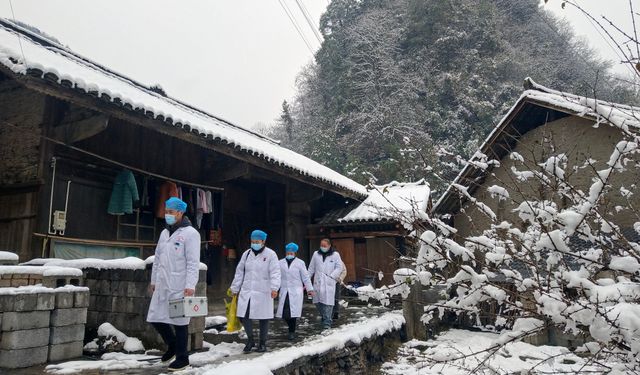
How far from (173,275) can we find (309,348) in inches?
76.4

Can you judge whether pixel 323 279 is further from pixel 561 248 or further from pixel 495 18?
pixel 495 18

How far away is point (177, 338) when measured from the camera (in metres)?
4.85

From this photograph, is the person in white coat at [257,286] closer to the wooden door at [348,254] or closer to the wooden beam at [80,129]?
the wooden beam at [80,129]

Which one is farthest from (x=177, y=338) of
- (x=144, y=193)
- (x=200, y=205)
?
(x=200, y=205)

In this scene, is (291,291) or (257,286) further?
(291,291)

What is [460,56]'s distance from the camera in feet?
94.5

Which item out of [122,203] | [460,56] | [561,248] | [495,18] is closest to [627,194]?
[561,248]

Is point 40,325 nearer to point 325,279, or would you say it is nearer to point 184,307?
point 184,307

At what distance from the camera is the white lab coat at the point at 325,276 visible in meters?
8.51

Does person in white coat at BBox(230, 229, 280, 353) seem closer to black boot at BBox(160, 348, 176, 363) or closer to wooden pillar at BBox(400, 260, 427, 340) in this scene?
black boot at BBox(160, 348, 176, 363)

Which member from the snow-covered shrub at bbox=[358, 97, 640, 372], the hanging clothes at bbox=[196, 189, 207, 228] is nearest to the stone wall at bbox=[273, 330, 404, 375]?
the snow-covered shrub at bbox=[358, 97, 640, 372]

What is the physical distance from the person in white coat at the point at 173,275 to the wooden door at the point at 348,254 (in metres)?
10.1

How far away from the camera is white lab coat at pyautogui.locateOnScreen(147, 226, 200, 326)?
502cm

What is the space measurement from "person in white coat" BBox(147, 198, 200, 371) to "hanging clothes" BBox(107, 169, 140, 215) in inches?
141
